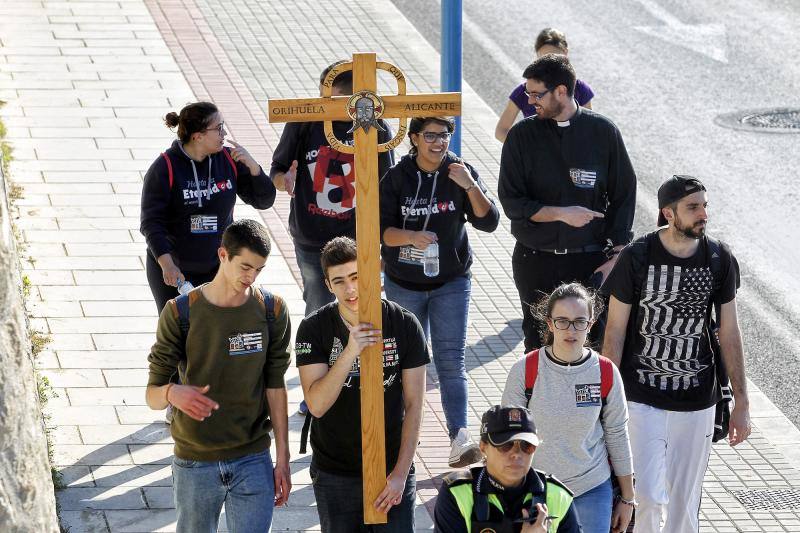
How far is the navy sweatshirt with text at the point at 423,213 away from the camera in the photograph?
7984 millimetres

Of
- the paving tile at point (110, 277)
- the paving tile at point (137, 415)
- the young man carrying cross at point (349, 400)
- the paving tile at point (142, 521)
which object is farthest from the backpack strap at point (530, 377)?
the paving tile at point (110, 277)

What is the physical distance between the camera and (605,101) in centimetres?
1569

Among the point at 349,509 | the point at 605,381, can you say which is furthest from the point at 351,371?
the point at 605,381

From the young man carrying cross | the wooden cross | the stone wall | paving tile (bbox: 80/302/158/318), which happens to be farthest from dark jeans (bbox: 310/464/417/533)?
paving tile (bbox: 80/302/158/318)

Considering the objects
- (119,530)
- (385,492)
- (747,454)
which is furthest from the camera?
(747,454)

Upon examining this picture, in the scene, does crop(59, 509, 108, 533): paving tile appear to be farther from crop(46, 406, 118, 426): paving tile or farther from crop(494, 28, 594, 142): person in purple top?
crop(494, 28, 594, 142): person in purple top

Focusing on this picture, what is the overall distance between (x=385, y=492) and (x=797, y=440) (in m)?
4.16

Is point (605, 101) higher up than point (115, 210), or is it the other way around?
point (115, 210)

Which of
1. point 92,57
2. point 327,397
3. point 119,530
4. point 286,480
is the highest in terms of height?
point 327,397

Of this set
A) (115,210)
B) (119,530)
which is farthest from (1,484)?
(115,210)

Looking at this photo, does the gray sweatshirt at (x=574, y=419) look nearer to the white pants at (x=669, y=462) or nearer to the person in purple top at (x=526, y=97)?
the white pants at (x=669, y=462)

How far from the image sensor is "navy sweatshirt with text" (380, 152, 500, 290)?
7.98 m

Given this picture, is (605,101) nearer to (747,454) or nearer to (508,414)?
(747,454)

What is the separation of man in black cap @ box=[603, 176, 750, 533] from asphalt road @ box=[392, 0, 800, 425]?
2.63 m
